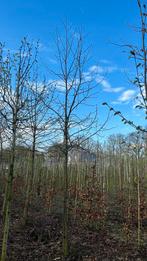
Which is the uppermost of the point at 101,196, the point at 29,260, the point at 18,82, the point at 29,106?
the point at 18,82

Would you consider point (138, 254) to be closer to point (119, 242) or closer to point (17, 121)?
point (119, 242)

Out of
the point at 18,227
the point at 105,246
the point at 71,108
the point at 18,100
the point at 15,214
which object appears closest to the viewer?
the point at 18,100

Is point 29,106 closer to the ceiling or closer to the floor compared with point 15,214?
closer to the ceiling

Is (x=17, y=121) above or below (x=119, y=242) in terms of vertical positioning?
above

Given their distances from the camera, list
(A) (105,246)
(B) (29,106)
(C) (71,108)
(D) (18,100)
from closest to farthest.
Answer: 1. (D) (18,100)
2. (B) (29,106)
3. (C) (71,108)
4. (A) (105,246)

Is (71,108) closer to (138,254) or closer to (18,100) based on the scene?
(18,100)

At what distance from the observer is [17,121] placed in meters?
5.05

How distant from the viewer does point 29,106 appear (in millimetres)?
5379

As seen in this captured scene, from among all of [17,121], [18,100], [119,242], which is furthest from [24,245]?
[18,100]

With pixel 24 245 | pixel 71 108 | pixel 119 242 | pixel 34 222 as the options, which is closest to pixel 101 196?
pixel 119 242

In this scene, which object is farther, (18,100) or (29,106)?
(29,106)

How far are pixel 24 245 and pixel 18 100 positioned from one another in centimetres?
387

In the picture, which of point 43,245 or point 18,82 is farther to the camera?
point 43,245

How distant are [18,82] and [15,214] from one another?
21.9 ft
